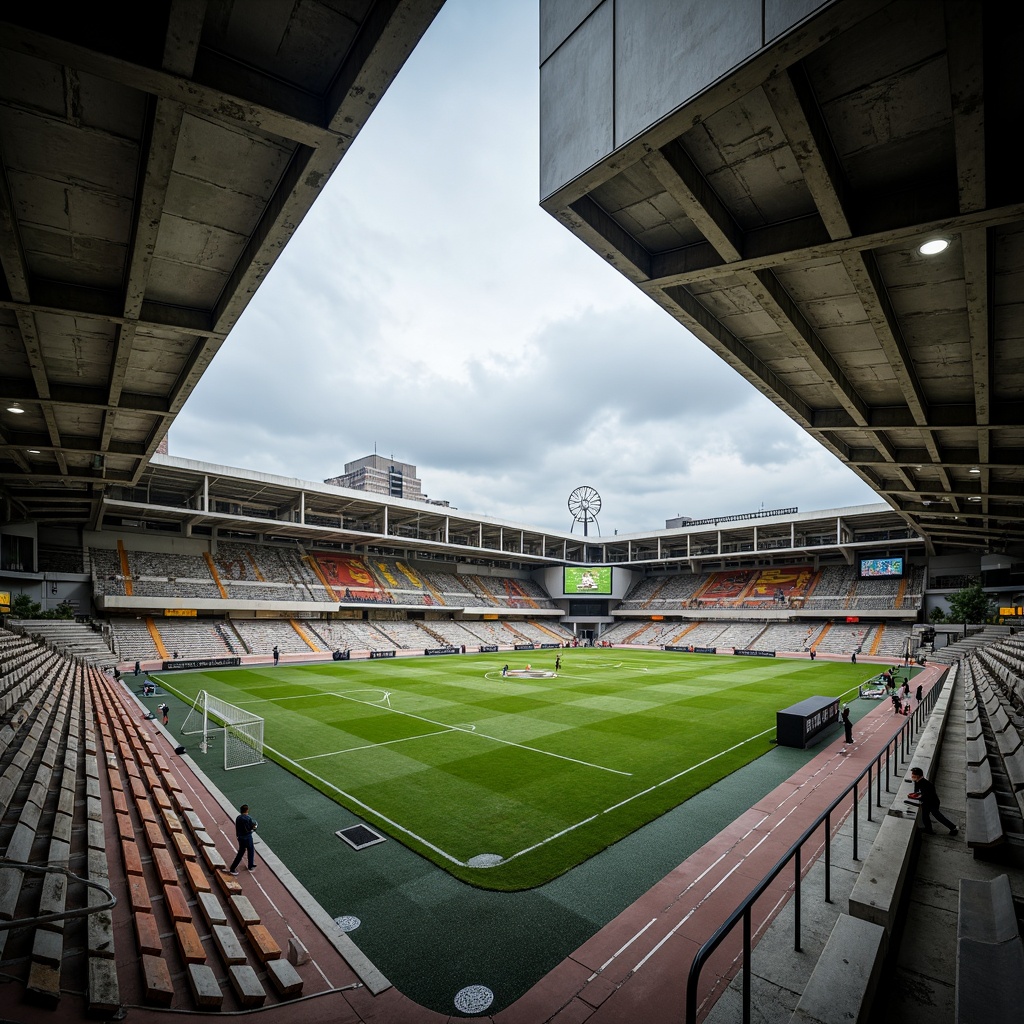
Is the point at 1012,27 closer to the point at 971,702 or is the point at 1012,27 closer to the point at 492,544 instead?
the point at 971,702

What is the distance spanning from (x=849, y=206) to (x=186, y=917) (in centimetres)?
1240

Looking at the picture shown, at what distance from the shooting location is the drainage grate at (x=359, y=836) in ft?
36.6

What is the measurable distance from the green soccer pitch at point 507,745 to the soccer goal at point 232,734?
0.65 meters

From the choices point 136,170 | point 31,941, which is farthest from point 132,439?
point 31,941

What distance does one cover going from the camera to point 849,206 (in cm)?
689

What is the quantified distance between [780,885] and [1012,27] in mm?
10939

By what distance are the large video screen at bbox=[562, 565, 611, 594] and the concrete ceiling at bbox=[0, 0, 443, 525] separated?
206 feet

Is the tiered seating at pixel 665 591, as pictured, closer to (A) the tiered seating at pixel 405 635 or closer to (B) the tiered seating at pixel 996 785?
(A) the tiered seating at pixel 405 635

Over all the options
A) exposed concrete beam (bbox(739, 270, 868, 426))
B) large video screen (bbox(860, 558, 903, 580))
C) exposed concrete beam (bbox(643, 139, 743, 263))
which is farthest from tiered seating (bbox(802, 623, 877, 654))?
exposed concrete beam (bbox(643, 139, 743, 263))

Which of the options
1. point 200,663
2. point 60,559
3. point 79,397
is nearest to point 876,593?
point 200,663

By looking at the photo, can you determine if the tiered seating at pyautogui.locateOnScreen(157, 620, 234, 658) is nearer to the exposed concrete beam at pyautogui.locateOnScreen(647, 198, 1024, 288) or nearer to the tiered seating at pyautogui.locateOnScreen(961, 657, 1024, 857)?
the exposed concrete beam at pyautogui.locateOnScreen(647, 198, 1024, 288)

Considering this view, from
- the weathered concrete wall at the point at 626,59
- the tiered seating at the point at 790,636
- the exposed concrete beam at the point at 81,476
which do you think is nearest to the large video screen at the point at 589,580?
the tiered seating at the point at 790,636

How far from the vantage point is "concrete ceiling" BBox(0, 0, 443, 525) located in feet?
16.5

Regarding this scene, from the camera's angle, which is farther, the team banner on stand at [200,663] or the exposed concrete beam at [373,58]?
the team banner on stand at [200,663]
